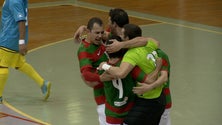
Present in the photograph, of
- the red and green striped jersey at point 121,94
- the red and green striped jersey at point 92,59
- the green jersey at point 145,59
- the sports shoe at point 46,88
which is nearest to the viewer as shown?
the green jersey at point 145,59

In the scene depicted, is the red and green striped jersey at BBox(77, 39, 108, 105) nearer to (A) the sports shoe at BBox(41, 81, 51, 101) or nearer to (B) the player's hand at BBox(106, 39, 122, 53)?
(B) the player's hand at BBox(106, 39, 122, 53)

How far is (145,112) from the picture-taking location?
16.8 feet

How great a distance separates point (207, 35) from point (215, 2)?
506 cm

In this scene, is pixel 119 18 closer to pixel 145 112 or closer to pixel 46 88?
pixel 145 112

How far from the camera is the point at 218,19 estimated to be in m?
14.5

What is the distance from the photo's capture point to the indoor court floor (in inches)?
304

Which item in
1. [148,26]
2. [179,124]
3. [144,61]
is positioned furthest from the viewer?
[148,26]

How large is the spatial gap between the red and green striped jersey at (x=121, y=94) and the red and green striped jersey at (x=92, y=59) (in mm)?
418

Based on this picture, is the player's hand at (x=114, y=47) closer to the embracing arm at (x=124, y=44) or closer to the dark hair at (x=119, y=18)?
the embracing arm at (x=124, y=44)

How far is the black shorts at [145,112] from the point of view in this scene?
16.8 feet

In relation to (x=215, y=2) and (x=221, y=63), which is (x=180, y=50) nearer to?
(x=221, y=63)

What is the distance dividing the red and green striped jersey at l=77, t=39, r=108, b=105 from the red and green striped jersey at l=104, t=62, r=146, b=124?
→ 1.37 feet

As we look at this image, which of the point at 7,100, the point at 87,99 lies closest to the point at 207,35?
the point at 87,99

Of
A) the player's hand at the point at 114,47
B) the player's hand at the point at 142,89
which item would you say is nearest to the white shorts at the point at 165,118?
the player's hand at the point at 142,89
